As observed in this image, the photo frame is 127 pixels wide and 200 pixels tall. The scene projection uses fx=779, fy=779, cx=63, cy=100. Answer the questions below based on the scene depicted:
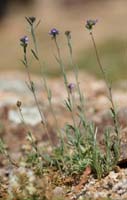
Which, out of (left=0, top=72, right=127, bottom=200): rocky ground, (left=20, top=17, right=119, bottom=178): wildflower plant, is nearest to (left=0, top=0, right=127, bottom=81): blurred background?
(left=0, top=72, right=127, bottom=200): rocky ground

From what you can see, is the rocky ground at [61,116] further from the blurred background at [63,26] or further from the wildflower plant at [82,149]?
the blurred background at [63,26]

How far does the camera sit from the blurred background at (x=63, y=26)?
872 inches

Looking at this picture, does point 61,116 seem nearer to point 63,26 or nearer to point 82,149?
point 82,149

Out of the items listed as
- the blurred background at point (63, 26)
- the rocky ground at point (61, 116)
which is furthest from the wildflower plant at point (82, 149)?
the blurred background at point (63, 26)

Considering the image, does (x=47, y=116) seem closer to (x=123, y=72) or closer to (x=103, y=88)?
(x=103, y=88)

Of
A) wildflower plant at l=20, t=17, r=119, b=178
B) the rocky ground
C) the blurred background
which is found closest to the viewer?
the rocky ground

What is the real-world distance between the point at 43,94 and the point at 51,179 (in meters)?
5.22

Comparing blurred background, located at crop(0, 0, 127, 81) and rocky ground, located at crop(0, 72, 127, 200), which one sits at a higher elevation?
blurred background, located at crop(0, 0, 127, 81)

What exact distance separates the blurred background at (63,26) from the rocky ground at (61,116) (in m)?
6.77

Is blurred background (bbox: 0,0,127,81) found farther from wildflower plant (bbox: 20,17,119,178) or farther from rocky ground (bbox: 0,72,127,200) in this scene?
wildflower plant (bbox: 20,17,119,178)

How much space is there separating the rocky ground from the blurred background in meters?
6.77

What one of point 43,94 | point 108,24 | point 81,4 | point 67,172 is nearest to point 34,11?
point 81,4

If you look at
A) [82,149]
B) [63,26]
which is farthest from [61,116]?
[63,26]

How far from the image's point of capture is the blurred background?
872 inches
